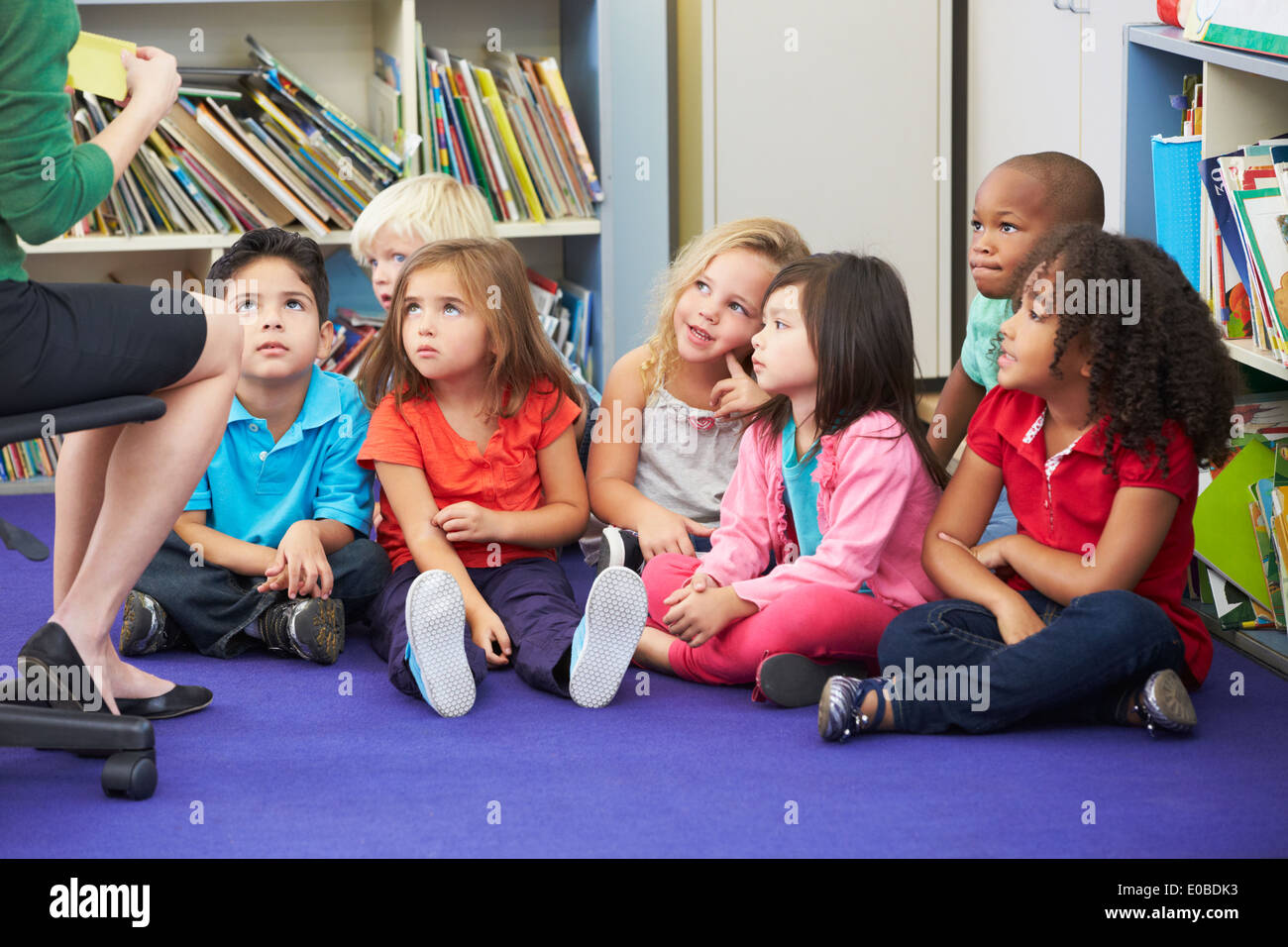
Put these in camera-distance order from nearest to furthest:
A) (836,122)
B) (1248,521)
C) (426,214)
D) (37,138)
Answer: (37,138) → (1248,521) → (426,214) → (836,122)

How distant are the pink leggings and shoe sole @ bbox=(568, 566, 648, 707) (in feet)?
0.36

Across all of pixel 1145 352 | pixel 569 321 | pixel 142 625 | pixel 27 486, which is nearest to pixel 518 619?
pixel 142 625

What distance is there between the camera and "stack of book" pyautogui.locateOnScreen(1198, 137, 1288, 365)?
1.65 metres

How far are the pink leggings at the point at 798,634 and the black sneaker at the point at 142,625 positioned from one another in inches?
26.1

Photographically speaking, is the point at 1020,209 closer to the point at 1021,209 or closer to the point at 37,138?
the point at 1021,209

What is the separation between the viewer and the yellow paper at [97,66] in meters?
1.35

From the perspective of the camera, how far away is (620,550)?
Result: 1885 mm

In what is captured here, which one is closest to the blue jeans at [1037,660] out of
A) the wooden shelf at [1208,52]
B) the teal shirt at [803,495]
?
the teal shirt at [803,495]

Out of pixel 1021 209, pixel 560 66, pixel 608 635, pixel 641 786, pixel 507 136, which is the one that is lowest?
pixel 641 786

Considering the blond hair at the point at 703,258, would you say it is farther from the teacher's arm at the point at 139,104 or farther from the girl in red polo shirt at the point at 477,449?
the teacher's arm at the point at 139,104

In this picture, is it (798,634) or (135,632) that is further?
(135,632)

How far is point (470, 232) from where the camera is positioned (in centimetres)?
216

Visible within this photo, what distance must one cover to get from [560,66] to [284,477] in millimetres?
1529
